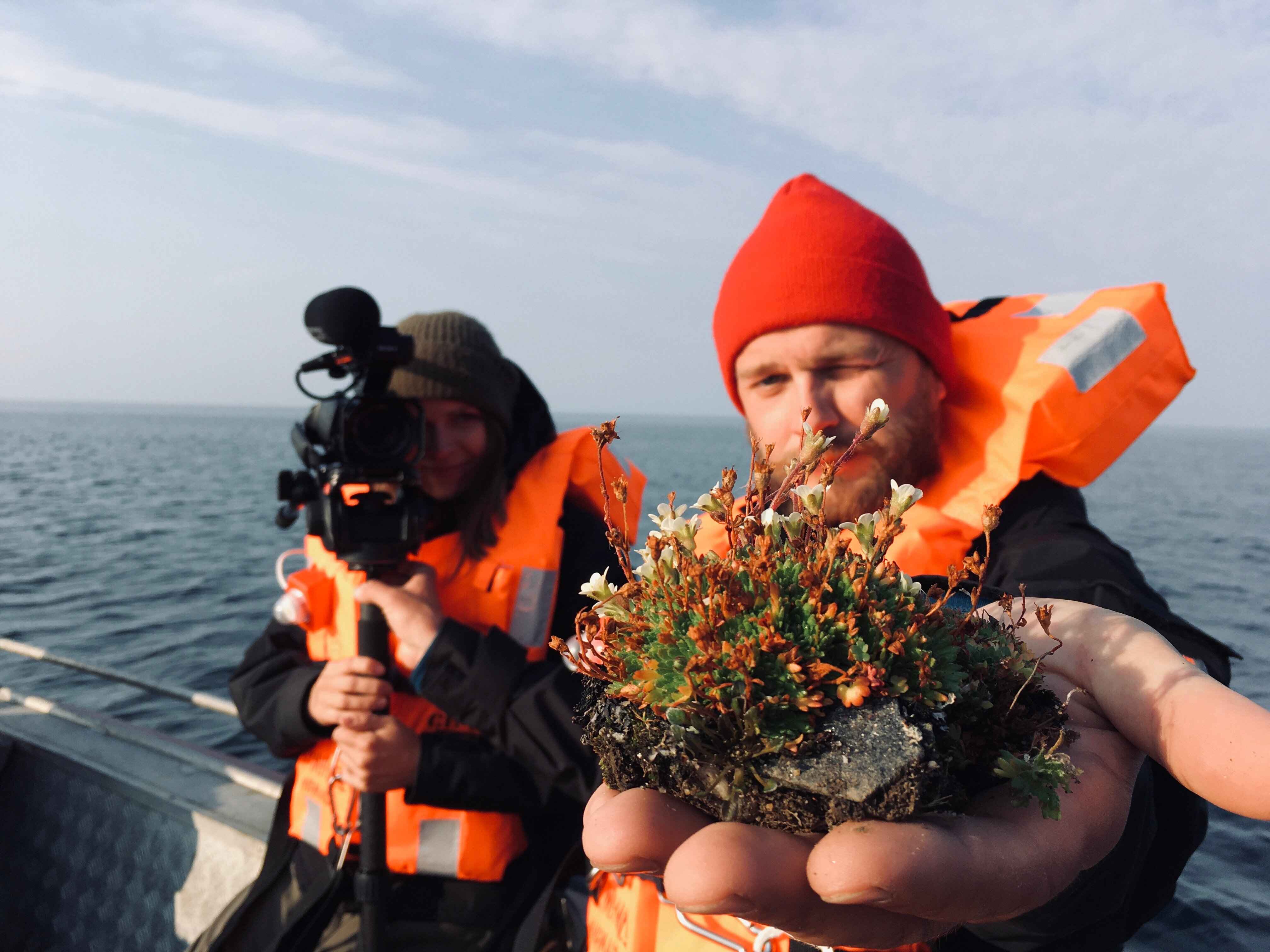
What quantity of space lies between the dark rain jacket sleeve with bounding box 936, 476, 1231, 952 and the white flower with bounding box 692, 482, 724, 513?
0.97m

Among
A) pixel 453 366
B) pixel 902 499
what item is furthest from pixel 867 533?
pixel 453 366

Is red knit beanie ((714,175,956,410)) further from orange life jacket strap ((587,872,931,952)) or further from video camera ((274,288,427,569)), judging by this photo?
orange life jacket strap ((587,872,931,952))

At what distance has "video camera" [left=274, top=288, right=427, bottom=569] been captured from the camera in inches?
112

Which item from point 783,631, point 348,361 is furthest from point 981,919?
point 348,361

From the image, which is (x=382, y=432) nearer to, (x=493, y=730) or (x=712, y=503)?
(x=493, y=730)

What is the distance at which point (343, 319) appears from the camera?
111 inches

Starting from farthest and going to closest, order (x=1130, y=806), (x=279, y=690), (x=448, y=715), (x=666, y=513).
→ (x=279, y=690) → (x=448, y=715) → (x=1130, y=806) → (x=666, y=513)

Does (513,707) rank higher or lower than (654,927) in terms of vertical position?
higher

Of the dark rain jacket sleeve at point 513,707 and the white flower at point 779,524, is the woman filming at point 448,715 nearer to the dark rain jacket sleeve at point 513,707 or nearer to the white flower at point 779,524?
the dark rain jacket sleeve at point 513,707

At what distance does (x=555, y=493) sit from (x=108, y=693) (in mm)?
7977

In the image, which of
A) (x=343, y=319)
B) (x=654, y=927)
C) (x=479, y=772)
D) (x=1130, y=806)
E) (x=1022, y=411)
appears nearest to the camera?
(x=1130, y=806)

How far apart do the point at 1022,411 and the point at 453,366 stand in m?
2.22

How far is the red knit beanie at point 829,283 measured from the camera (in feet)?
8.44

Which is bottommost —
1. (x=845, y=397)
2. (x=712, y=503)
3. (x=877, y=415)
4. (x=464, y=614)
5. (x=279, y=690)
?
(x=279, y=690)
